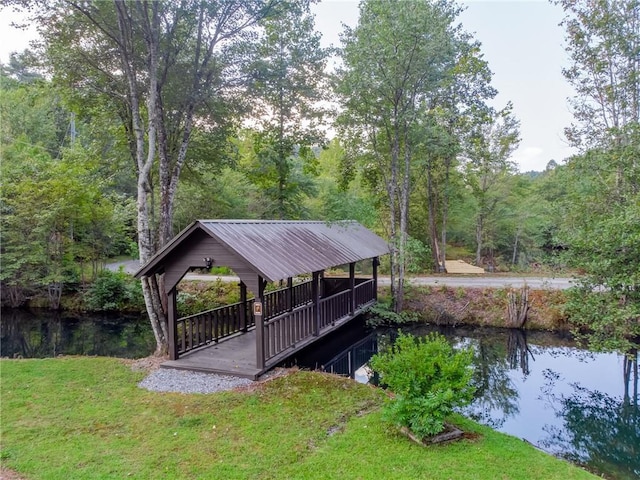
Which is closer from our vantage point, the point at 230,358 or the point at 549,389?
the point at 230,358

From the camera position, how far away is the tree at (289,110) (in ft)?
52.5

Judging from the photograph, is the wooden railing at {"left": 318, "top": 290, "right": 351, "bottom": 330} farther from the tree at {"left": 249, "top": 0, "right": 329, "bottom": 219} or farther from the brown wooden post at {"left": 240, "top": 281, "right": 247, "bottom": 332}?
the tree at {"left": 249, "top": 0, "right": 329, "bottom": 219}

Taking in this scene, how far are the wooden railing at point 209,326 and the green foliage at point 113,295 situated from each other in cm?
829

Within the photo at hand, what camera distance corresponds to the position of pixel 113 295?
57.2ft

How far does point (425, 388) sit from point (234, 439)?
2.69 meters

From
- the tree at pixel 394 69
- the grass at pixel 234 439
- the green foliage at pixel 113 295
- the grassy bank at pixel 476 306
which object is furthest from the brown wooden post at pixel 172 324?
the green foliage at pixel 113 295

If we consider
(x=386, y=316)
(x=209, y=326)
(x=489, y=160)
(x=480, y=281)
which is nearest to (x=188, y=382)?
(x=209, y=326)

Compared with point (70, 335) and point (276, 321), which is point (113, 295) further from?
point (276, 321)

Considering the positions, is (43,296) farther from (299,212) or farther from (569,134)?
(569,134)

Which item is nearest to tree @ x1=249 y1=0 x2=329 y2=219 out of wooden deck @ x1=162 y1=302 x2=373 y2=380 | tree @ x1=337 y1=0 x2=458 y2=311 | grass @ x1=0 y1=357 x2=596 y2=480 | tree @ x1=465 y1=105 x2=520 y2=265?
tree @ x1=337 y1=0 x2=458 y2=311

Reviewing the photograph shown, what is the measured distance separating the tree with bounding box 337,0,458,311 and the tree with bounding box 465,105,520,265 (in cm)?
448

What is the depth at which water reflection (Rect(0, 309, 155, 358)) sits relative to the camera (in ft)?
41.5

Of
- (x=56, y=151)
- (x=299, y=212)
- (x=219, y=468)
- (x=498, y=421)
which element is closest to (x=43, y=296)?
(x=299, y=212)

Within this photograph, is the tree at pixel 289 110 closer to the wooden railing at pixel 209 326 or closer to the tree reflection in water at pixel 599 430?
the wooden railing at pixel 209 326
